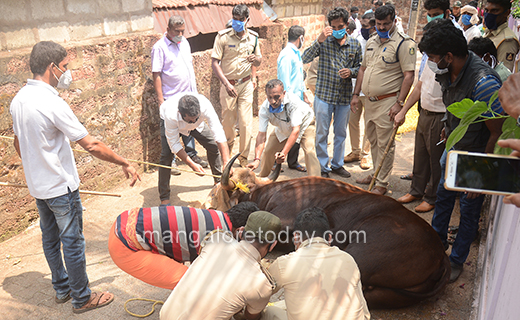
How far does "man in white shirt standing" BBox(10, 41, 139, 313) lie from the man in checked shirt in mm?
3189

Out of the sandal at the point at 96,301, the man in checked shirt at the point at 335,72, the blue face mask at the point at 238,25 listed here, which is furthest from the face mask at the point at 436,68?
the blue face mask at the point at 238,25

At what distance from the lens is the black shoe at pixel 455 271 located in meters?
3.77

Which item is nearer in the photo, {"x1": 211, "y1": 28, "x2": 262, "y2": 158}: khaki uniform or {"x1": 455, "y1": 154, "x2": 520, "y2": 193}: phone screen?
{"x1": 455, "y1": 154, "x2": 520, "y2": 193}: phone screen

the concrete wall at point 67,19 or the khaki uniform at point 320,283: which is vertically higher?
the concrete wall at point 67,19

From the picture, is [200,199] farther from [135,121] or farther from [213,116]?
[135,121]

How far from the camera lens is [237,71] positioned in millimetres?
6652

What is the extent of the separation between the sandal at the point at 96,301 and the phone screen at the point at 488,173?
9.96 ft

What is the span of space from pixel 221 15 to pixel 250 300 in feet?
22.4

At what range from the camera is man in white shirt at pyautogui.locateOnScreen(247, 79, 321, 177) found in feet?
16.4

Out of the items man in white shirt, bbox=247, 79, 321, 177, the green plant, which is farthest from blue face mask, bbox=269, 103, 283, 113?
the green plant

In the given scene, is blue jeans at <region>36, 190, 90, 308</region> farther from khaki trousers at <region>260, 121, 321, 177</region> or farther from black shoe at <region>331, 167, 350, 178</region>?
black shoe at <region>331, 167, 350, 178</region>

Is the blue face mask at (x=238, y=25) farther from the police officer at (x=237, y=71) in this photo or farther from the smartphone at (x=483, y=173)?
the smartphone at (x=483, y=173)

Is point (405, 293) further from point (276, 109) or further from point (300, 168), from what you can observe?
point (300, 168)

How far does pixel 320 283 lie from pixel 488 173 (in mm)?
1196
